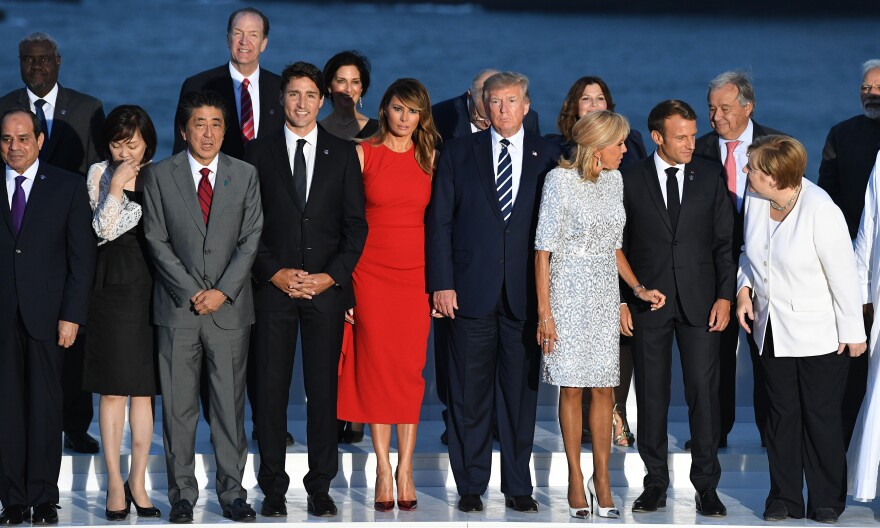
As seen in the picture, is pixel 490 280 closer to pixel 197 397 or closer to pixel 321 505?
pixel 321 505

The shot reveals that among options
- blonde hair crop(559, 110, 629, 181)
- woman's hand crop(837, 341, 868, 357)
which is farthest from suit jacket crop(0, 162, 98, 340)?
woman's hand crop(837, 341, 868, 357)

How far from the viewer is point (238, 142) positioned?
5.38 m

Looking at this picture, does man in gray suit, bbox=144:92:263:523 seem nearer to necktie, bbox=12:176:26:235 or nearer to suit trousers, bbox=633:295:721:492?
necktie, bbox=12:176:26:235

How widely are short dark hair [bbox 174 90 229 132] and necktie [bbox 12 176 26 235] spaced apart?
2.08 feet

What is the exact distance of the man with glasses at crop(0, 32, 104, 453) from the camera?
5.25 metres

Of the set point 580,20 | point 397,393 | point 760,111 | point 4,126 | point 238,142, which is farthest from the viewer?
point 580,20

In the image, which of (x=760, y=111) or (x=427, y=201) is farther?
(x=760, y=111)

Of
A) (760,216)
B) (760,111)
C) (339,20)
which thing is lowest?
(760,216)

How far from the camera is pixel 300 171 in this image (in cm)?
469

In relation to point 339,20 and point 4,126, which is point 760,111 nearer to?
point 339,20

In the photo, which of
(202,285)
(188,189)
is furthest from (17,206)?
(202,285)

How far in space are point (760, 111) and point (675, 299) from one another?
3573cm

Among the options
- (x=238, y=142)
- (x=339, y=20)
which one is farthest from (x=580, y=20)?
(x=238, y=142)

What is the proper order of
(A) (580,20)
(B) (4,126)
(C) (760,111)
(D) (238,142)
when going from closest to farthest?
(B) (4,126) → (D) (238,142) → (C) (760,111) → (A) (580,20)
